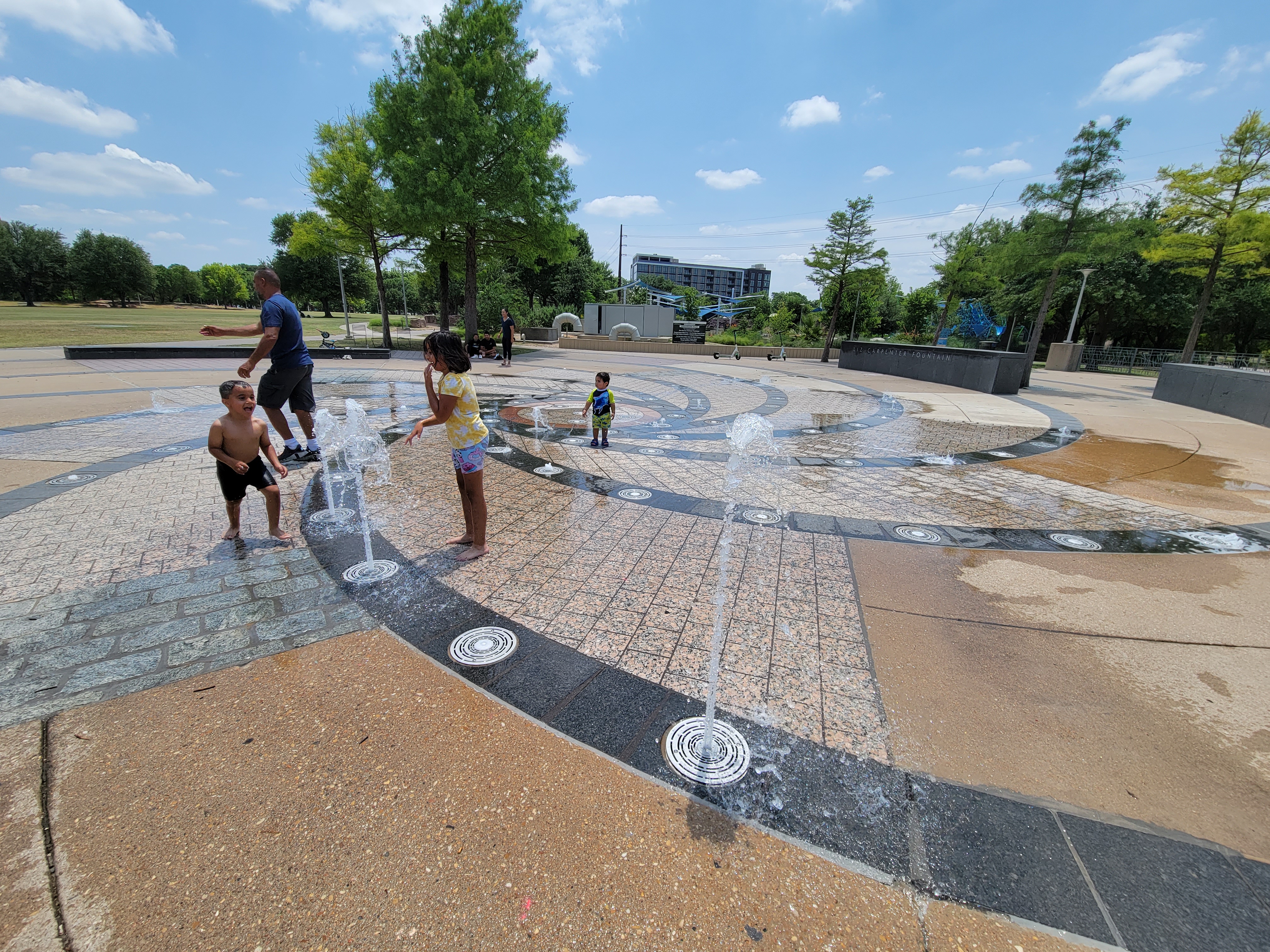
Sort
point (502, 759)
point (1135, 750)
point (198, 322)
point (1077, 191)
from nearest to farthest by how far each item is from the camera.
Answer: point (502, 759) < point (1135, 750) < point (1077, 191) < point (198, 322)

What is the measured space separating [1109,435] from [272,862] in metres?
14.1

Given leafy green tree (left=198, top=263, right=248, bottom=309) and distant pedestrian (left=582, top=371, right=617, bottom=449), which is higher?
leafy green tree (left=198, top=263, right=248, bottom=309)

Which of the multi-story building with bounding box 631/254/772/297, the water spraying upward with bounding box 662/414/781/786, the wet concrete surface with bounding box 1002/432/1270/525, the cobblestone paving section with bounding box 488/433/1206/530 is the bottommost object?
the water spraying upward with bounding box 662/414/781/786

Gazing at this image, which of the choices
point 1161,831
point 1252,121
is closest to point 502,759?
point 1161,831

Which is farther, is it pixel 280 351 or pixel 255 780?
pixel 280 351

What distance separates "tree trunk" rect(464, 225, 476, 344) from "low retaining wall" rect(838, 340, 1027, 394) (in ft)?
56.9

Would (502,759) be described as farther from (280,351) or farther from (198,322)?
(198,322)

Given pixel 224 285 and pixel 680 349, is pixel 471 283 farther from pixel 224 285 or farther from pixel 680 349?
pixel 224 285

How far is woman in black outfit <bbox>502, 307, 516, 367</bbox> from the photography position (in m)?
18.9

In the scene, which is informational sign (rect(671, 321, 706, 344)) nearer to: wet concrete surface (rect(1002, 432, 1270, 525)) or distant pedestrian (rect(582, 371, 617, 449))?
wet concrete surface (rect(1002, 432, 1270, 525))

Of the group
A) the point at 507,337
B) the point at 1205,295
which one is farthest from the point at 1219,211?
the point at 507,337

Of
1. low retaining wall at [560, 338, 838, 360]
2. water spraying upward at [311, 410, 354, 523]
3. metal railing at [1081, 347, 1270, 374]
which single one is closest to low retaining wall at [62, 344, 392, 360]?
water spraying upward at [311, 410, 354, 523]

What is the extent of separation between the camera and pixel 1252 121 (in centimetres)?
1855

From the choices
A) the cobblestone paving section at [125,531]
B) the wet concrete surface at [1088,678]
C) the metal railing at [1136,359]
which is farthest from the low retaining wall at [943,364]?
the cobblestone paving section at [125,531]
